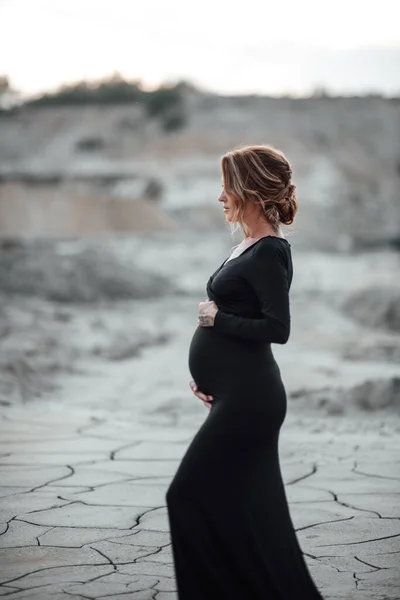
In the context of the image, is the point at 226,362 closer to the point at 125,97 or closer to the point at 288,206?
the point at 288,206

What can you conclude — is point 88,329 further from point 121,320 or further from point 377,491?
point 377,491

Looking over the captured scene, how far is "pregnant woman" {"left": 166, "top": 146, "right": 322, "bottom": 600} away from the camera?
110 inches

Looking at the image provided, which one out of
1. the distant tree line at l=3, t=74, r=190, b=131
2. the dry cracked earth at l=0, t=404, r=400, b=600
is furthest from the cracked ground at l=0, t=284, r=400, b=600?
the distant tree line at l=3, t=74, r=190, b=131

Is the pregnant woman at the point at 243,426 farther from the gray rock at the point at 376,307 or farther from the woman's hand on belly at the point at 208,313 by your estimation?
the gray rock at the point at 376,307

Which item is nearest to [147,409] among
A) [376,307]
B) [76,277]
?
[376,307]

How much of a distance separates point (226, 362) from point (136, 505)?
198cm

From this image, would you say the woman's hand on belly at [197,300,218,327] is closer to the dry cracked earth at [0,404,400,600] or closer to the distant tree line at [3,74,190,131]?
the dry cracked earth at [0,404,400,600]

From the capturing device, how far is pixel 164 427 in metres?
7.08

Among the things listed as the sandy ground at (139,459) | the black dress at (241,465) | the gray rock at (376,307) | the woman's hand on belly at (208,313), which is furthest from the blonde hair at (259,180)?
the gray rock at (376,307)

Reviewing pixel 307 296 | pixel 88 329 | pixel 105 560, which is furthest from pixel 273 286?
pixel 307 296

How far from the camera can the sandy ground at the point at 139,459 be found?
3729mm

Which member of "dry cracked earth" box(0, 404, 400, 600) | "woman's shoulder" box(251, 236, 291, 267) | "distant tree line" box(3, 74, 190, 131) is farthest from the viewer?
"distant tree line" box(3, 74, 190, 131)

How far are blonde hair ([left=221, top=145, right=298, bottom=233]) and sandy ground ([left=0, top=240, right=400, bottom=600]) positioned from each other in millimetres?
954

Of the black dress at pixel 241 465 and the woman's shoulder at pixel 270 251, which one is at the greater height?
the woman's shoulder at pixel 270 251
